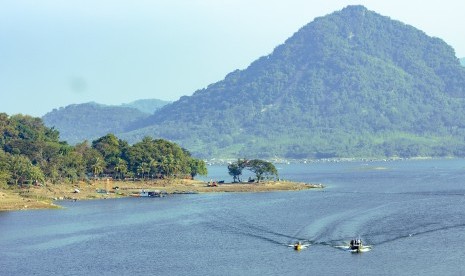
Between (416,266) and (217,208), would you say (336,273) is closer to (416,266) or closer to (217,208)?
(416,266)

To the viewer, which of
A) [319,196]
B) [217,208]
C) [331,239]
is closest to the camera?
[331,239]

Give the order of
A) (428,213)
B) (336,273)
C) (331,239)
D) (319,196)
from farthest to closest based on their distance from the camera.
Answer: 1. (319,196)
2. (428,213)
3. (331,239)
4. (336,273)

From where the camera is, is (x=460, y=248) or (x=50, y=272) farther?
(x=460, y=248)

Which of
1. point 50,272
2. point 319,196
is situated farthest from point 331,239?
point 319,196

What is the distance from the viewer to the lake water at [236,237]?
10194 cm

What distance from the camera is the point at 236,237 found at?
416 ft

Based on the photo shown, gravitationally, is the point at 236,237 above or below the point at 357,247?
above

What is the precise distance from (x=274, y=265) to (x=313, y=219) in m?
44.3

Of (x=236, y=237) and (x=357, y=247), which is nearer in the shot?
(x=357, y=247)

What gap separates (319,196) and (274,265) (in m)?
95.0

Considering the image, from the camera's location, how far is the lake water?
334 ft

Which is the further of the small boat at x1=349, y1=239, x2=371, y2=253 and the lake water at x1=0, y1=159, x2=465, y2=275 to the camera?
the small boat at x1=349, y1=239, x2=371, y2=253

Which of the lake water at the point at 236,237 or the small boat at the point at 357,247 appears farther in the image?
the small boat at the point at 357,247

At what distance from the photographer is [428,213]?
15150 cm
